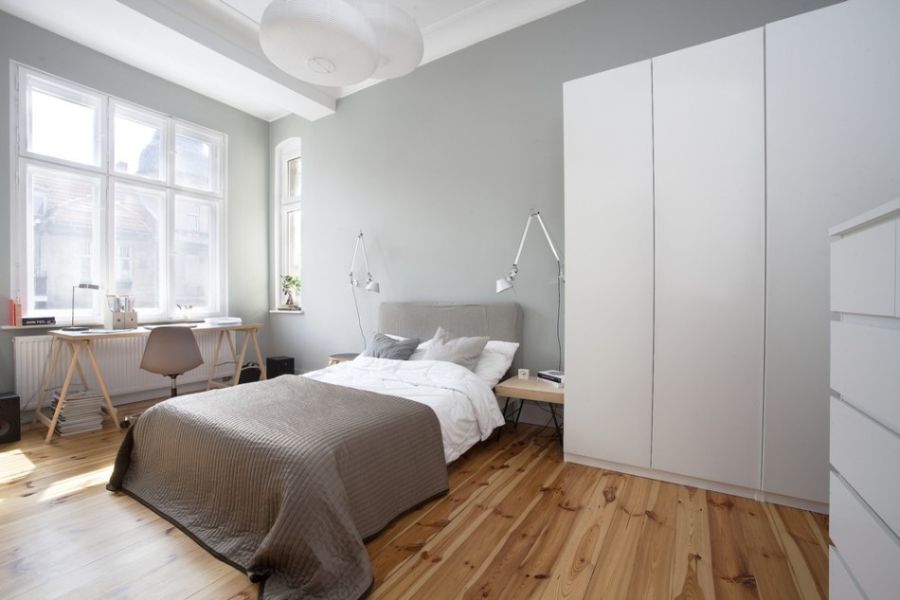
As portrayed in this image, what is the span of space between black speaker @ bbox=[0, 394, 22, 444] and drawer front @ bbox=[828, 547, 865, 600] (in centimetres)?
449

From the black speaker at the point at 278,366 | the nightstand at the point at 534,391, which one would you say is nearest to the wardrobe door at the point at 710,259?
the nightstand at the point at 534,391

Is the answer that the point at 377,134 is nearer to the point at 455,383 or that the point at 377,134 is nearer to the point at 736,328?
the point at 455,383

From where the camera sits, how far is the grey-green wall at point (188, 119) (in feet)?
10.5

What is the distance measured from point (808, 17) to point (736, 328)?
1539 mm

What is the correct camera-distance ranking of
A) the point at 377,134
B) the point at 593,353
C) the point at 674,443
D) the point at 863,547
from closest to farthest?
the point at 863,547 < the point at 674,443 < the point at 593,353 < the point at 377,134

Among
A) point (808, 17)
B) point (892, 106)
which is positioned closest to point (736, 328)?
point (892, 106)

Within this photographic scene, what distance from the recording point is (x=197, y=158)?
179 inches

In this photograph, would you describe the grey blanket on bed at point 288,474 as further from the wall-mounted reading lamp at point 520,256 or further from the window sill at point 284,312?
the window sill at point 284,312

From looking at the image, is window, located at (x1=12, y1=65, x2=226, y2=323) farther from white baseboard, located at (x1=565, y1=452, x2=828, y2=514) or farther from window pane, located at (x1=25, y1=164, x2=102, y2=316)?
white baseboard, located at (x1=565, y1=452, x2=828, y2=514)

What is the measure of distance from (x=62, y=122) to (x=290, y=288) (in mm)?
2505

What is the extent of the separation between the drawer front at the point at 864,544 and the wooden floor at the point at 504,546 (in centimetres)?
59

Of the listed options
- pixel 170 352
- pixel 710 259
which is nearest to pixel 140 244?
pixel 170 352

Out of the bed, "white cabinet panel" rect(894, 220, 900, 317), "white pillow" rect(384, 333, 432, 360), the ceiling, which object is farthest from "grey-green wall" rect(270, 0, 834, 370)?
"white cabinet panel" rect(894, 220, 900, 317)

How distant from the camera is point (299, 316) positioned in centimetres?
493
